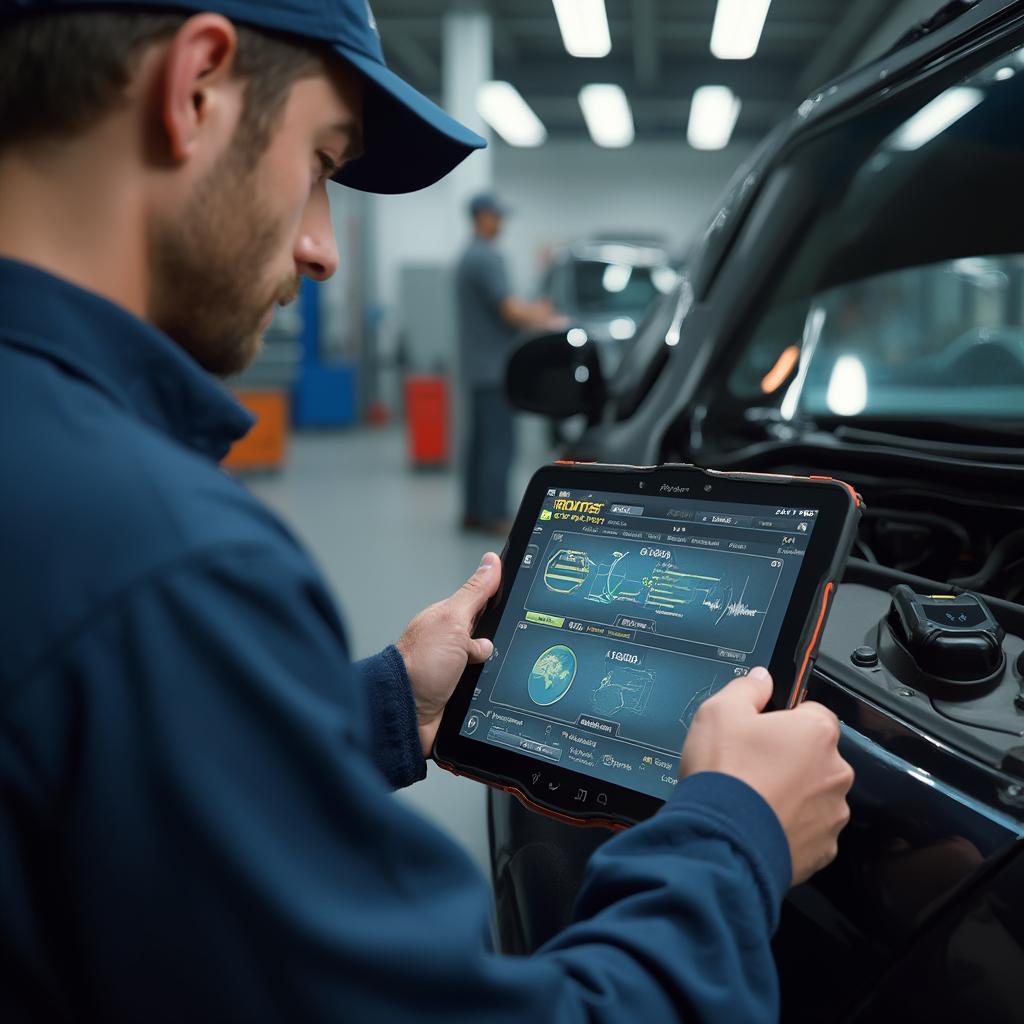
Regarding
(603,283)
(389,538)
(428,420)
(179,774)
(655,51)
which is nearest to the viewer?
(179,774)

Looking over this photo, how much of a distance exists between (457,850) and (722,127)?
15.2 m

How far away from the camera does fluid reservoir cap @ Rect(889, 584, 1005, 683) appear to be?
2.85 ft

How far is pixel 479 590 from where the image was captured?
1.13 meters

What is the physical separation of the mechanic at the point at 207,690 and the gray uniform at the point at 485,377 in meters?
5.06

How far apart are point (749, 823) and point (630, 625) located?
0.96 ft

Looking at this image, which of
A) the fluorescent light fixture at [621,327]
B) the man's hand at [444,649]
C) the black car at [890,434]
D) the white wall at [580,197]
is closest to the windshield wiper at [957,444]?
the black car at [890,434]

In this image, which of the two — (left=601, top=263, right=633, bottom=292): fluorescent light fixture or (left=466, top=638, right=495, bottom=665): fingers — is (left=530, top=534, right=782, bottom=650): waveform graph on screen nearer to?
(left=466, top=638, right=495, bottom=665): fingers

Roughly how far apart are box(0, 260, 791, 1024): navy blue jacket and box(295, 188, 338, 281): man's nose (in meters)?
0.29

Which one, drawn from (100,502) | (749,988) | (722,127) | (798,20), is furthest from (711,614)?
(722,127)

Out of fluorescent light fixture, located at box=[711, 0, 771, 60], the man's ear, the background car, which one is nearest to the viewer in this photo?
the man's ear

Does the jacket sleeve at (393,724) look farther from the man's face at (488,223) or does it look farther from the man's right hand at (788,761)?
the man's face at (488,223)

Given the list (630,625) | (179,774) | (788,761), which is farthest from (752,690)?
(179,774)

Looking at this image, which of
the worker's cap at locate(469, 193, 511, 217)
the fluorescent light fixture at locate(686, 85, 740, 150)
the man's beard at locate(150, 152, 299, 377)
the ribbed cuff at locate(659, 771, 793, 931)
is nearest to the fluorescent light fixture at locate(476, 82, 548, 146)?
the fluorescent light fixture at locate(686, 85, 740, 150)

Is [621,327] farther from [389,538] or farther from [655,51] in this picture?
[655,51]
